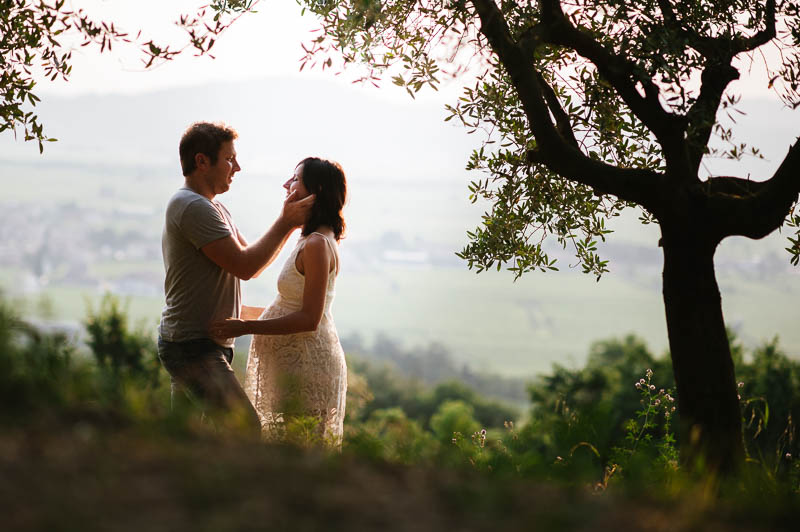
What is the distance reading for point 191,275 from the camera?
4930mm

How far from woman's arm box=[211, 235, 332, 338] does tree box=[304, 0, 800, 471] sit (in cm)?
126

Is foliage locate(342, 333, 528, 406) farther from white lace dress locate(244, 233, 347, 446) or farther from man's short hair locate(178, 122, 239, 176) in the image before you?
man's short hair locate(178, 122, 239, 176)

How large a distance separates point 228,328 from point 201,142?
1.36 m

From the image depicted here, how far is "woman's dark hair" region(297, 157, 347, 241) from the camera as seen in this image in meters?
5.23

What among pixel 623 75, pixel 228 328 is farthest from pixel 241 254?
pixel 623 75

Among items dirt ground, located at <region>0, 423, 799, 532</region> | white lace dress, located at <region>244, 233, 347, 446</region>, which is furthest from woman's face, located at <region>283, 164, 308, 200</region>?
dirt ground, located at <region>0, 423, 799, 532</region>

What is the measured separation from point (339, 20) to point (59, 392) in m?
3.48

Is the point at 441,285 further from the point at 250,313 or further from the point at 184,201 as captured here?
the point at 184,201

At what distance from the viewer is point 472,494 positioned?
2111 mm

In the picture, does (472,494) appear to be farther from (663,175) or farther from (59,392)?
(663,175)

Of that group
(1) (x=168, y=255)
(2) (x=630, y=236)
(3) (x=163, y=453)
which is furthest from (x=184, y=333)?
(2) (x=630, y=236)

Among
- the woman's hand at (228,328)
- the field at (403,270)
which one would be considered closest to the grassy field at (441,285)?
the field at (403,270)

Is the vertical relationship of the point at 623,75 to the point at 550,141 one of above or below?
above

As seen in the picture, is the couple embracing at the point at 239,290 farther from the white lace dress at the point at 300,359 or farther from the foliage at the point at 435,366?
the foliage at the point at 435,366
